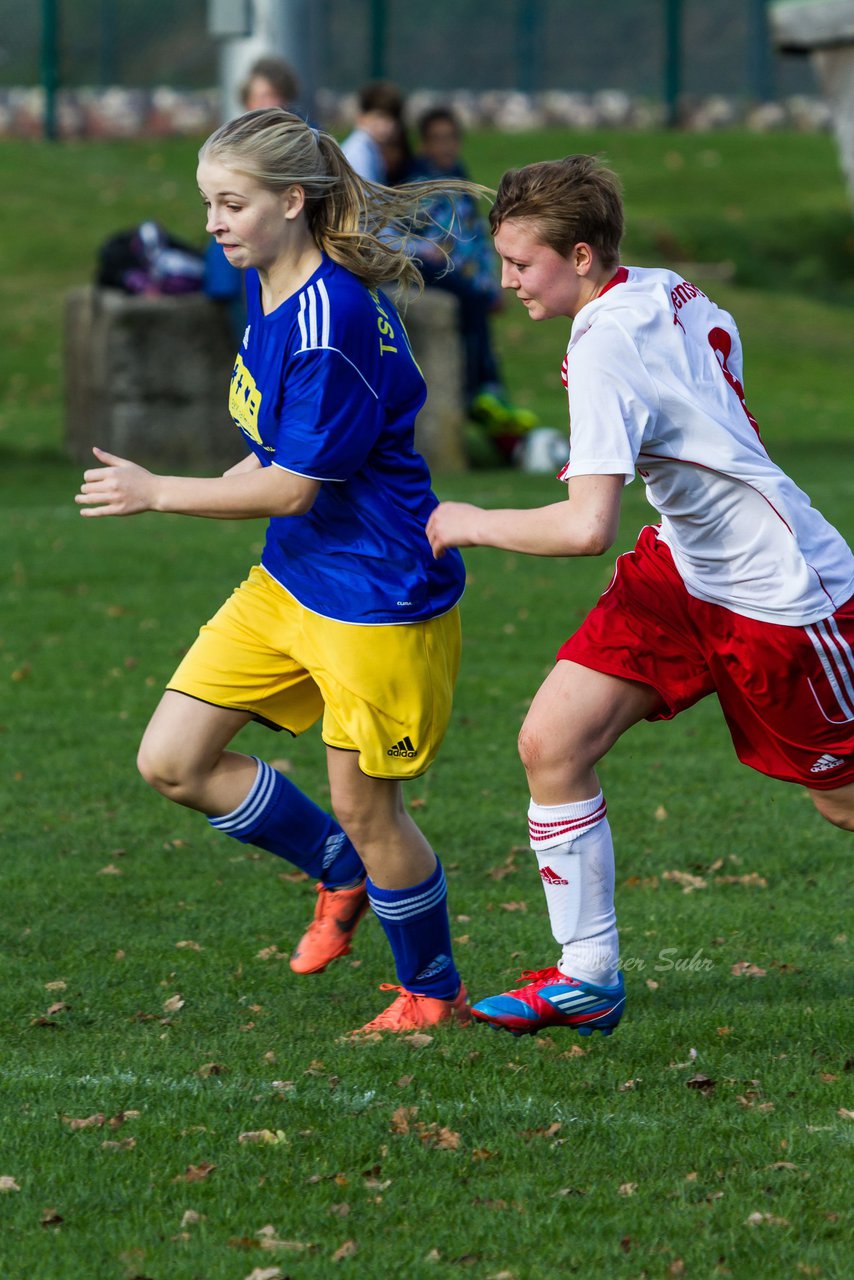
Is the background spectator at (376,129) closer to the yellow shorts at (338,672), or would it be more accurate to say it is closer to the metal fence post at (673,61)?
the yellow shorts at (338,672)

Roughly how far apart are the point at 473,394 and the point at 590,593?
477cm

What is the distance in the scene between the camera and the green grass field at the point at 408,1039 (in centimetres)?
344

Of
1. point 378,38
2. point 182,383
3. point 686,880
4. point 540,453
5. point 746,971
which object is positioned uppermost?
point 378,38

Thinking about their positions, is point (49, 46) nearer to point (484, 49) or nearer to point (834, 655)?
point (484, 49)

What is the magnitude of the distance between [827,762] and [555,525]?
0.96 meters

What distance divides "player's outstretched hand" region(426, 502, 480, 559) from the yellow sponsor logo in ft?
1.91

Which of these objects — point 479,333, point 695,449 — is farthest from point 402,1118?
point 479,333

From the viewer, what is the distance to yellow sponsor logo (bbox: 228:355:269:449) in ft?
14.1

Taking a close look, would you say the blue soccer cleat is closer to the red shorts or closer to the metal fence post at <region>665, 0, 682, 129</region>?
the red shorts

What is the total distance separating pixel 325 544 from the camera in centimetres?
437

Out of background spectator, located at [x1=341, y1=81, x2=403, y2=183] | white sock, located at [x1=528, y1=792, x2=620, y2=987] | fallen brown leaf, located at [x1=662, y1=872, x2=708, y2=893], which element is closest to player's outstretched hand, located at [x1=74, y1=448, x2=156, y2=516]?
white sock, located at [x1=528, y1=792, x2=620, y2=987]

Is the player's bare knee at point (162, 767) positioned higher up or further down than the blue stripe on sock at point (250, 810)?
higher up

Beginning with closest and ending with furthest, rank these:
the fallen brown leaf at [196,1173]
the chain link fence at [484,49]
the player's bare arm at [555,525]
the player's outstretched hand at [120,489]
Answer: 1. the fallen brown leaf at [196,1173]
2. the player's bare arm at [555,525]
3. the player's outstretched hand at [120,489]
4. the chain link fence at [484,49]

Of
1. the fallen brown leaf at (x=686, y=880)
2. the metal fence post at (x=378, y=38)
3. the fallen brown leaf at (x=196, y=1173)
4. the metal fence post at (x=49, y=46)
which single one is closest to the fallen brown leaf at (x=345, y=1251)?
the fallen brown leaf at (x=196, y=1173)
